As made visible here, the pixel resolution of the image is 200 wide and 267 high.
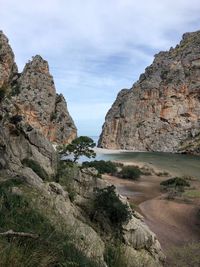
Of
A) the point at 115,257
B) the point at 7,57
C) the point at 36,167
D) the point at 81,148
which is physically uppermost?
the point at 7,57

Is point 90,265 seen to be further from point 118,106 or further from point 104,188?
point 118,106

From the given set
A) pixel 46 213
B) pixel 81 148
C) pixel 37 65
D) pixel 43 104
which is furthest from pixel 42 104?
pixel 46 213

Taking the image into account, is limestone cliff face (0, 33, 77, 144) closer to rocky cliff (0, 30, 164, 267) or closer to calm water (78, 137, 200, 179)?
calm water (78, 137, 200, 179)

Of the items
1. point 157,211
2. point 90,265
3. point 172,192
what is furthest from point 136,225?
point 172,192

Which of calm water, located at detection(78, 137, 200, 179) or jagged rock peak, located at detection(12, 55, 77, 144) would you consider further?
jagged rock peak, located at detection(12, 55, 77, 144)

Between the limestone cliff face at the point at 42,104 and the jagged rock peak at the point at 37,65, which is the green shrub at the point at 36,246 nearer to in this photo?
the limestone cliff face at the point at 42,104

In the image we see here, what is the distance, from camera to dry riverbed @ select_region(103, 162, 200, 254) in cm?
1945

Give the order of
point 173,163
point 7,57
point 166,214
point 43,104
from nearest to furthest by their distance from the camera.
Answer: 1. point 166,214
2. point 173,163
3. point 7,57
4. point 43,104

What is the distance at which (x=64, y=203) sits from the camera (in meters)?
13.9

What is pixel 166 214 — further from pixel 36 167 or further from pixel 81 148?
pixel 81 148

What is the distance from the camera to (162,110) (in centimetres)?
11981

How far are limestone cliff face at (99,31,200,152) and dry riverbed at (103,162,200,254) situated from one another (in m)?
81.9

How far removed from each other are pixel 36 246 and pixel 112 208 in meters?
11.7

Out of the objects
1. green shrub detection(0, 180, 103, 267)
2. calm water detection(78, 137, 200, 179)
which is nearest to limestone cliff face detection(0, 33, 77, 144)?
calm water detection(78, 137, 200, 179)
